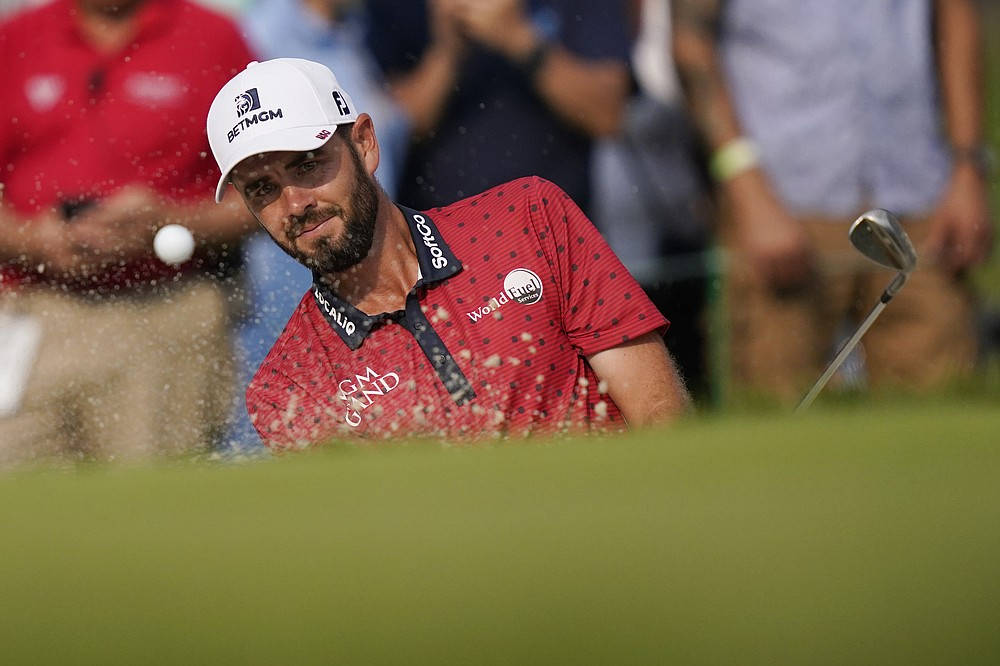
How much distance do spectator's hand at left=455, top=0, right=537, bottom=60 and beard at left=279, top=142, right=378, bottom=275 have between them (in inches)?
69.5

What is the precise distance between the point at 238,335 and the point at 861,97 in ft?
8.39

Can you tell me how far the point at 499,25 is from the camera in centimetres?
469

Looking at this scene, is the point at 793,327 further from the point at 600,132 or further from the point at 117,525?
the point at 117,525

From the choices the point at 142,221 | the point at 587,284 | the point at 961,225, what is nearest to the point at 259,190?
the point at 587,284

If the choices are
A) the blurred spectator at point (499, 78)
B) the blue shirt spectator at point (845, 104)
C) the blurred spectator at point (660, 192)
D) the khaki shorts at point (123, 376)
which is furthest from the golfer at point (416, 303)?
the blue shirt spectator at point (845, 104)

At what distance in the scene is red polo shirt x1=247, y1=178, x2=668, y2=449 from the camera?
2.91 meters

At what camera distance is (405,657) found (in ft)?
3.84

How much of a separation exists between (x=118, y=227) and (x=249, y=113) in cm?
116

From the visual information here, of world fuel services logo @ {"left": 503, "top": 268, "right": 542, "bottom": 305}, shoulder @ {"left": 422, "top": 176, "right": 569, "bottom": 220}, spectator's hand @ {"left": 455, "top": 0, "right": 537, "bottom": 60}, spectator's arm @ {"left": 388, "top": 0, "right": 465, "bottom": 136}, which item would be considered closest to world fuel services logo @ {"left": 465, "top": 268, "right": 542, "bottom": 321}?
world fuel services logo @ {"left": 503, "top": 268, "right": 542, "bottom": 305}

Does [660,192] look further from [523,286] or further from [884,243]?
[523,286]

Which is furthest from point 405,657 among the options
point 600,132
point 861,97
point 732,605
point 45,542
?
point 861,97

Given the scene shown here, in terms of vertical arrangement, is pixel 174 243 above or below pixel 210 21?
below

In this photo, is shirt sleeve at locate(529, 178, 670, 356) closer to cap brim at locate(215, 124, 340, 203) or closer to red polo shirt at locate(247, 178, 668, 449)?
red polo shirt at locate(247, 178, 668, 449)

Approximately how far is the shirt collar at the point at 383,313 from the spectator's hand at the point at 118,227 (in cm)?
99
